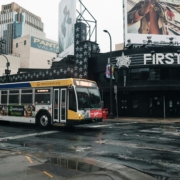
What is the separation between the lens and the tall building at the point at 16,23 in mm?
168000

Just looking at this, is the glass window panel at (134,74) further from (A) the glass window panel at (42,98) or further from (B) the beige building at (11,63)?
(B) the beige building at (11,63)

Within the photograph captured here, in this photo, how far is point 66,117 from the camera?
14344 millimetres

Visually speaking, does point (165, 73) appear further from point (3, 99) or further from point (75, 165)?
point (75, 165)

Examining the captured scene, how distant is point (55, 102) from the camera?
594 inches

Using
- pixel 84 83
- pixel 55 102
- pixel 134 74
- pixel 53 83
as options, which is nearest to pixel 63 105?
pixel 55 102

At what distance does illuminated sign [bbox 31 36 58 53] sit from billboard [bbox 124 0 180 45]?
81.1 m

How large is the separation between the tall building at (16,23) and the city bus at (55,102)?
153m

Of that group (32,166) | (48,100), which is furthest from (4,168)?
(48,100)

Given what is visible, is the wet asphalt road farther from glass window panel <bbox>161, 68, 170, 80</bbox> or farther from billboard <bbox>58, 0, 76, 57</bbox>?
billboard <bbox>58, 0, 76, 57</bbox>

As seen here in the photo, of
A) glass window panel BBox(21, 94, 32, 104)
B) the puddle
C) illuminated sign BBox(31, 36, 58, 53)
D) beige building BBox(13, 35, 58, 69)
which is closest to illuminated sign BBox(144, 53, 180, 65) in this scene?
glass window panel BBox(21, 94, 32, 104)

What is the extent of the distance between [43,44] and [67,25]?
64.7 metres

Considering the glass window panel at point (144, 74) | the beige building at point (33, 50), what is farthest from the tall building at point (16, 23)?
the glass window panel at point (144, 74)

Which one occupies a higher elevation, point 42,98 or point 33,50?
point 33,50

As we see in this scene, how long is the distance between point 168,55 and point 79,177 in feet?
79.9
